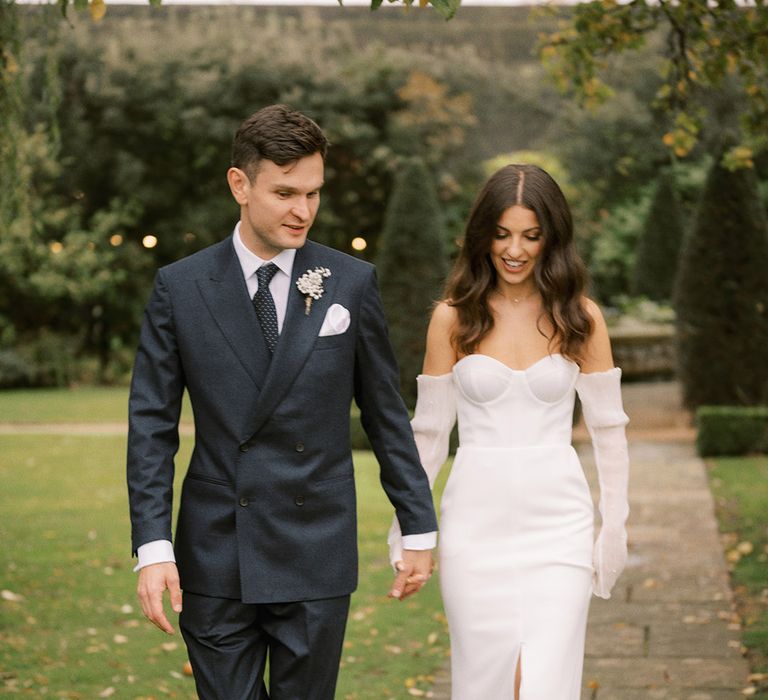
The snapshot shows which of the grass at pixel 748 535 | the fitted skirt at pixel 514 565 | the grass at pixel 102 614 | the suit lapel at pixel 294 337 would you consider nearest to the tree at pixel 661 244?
the grass at pixel 748 535

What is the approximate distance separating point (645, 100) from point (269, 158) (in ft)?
68.5

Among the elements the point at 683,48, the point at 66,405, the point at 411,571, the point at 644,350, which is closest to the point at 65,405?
the point at 66,405

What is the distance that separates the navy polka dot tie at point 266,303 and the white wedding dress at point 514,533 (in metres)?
0.70

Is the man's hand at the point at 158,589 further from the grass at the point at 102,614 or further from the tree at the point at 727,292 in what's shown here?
the tree at the point at 727,292

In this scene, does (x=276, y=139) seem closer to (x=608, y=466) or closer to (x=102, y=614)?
(x=608, y=466)

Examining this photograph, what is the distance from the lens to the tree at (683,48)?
20.7ft

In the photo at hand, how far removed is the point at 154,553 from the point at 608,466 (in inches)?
51.2

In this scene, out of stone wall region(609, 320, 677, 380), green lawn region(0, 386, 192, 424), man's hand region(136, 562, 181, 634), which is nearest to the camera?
man's hand region(136, 562, 181, 634)

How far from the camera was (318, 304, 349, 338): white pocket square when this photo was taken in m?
2.90

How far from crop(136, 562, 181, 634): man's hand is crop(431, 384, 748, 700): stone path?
262 centimetres

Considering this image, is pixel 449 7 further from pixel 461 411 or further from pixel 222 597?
pixel 222 597

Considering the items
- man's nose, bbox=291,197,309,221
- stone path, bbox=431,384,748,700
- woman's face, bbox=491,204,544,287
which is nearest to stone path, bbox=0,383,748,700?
stone path, bbox=431,384,748,700

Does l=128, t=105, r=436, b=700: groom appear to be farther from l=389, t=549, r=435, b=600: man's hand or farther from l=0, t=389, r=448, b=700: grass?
l=0, t=389, r=448, b=700: grass

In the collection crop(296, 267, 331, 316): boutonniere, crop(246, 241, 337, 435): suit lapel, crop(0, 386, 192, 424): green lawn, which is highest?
crop(296, 267, 331, 316): boutonniere
